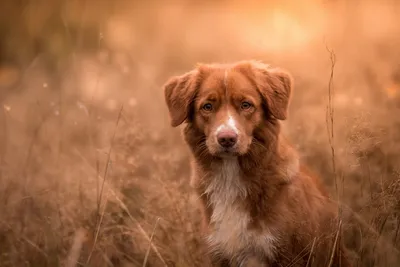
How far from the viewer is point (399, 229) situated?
417 cm

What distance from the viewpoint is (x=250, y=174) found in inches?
172

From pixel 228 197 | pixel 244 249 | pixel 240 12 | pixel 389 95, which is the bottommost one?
pixel 244 249

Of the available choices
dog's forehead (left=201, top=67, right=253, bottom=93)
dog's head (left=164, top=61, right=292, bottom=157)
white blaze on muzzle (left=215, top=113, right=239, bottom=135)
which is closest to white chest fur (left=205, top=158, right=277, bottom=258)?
dog's head (left=164, top=61, right=292, bottom=157)

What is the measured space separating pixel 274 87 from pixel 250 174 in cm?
60

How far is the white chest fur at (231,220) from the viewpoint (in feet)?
13.8

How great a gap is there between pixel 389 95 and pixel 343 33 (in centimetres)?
222

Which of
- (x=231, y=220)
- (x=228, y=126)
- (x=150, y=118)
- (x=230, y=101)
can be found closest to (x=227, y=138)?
(x=228, y=126)

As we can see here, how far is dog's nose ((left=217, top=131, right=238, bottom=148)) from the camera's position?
13.3 ft

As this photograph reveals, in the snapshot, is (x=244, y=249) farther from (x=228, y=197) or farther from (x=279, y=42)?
(x=279, y=42)

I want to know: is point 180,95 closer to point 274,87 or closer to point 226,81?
point 226,81

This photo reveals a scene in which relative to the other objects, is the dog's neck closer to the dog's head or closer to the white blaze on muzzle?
the dog's head

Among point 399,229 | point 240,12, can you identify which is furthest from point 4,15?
point 399,229

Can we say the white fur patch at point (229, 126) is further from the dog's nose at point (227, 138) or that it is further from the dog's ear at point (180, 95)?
the dog's ear at point (180, 95)

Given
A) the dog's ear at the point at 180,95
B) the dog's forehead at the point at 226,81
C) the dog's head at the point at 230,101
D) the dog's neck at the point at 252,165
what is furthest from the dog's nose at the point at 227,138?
the dog's ear at the point at 180,95
